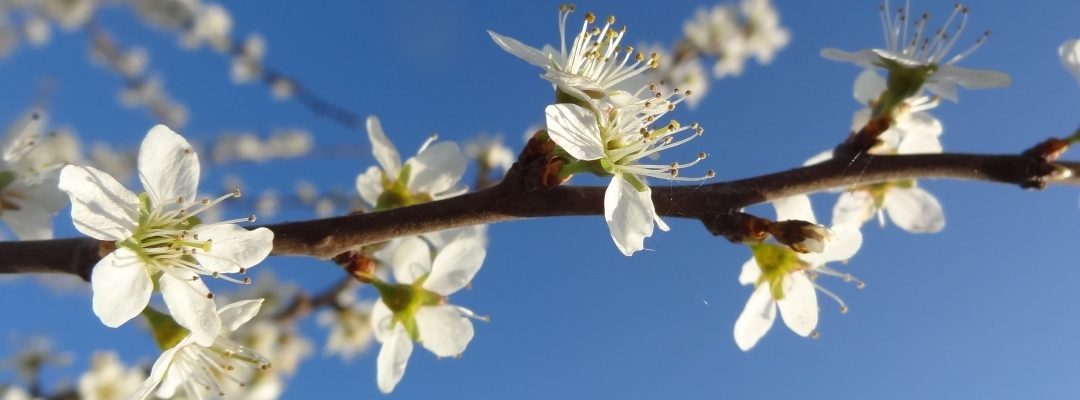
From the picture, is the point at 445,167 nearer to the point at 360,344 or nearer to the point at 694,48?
the point at 360,344

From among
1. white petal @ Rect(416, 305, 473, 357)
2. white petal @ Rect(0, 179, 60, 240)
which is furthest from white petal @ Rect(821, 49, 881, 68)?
white petal @ Rect(0, 179, 60, 240)

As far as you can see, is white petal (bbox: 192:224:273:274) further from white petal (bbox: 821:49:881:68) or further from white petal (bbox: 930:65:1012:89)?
white petal (bbox: 930:65:1012:89)

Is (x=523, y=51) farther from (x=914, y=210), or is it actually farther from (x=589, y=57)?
(x=914, y=210)

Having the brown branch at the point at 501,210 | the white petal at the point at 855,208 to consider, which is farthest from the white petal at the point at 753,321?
the white petal at the point at 855,208

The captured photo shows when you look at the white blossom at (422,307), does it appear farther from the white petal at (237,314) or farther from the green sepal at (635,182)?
the green sepal at (635,182)

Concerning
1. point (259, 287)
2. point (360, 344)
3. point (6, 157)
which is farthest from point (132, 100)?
point (6, 157)

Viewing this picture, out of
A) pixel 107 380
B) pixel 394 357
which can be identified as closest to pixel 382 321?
pixel 394 357
